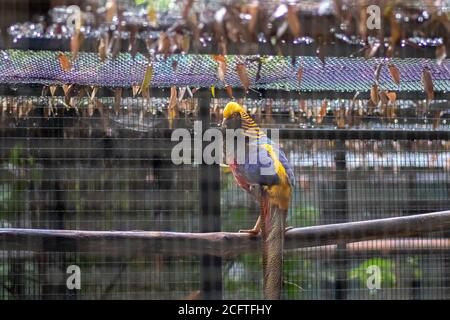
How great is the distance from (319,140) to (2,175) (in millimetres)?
1238

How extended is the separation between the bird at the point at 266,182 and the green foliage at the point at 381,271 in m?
0.89

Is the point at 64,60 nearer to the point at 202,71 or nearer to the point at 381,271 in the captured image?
the point at 202,71

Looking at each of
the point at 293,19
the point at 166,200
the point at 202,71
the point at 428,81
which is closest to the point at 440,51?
the point at 428,81

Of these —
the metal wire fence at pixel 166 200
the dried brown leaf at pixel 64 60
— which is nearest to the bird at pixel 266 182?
the metal wire fence at pixel 166 200

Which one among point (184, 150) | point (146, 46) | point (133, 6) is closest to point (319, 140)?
point (184, 150)

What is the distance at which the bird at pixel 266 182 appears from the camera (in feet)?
5.84

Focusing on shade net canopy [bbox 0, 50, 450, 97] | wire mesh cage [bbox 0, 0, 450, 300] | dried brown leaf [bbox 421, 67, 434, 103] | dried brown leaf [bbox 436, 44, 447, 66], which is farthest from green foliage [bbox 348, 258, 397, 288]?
dried brown leaf [bbox 436, 44, 447, 66]

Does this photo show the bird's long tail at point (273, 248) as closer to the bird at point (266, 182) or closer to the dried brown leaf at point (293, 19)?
the bird at point (266, 182)

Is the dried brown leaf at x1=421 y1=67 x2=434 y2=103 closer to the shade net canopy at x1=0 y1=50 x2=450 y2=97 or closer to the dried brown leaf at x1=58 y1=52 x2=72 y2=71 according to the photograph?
the shade net canopy at x1=0 y1=50 x2=450 y2=97

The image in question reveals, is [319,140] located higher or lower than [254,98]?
lower

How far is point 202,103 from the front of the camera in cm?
206

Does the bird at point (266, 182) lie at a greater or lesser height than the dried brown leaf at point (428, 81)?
lesser

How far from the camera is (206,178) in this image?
200 cm
